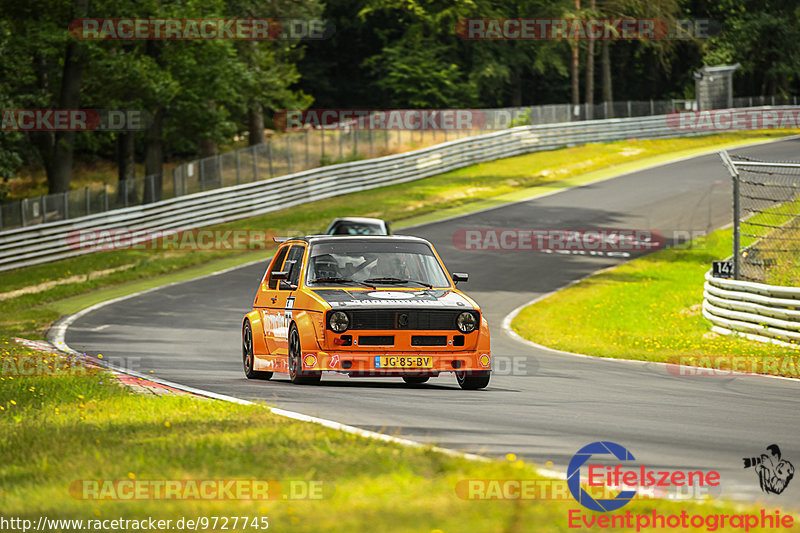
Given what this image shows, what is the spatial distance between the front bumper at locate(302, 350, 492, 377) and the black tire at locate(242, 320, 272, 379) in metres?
1.92

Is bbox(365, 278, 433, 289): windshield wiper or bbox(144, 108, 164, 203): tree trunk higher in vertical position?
bbox(144, 108, 164, 203): tree trunk

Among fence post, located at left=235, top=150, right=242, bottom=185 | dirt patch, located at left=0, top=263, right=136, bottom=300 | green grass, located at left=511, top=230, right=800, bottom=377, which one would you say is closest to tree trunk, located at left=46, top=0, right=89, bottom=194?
fence post, located at left=235, top=150, right=242, bottom=185

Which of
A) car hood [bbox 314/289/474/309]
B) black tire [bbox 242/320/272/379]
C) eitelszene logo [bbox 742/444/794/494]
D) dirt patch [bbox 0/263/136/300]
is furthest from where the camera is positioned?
dirt patch [bbox 0/263/136/300]

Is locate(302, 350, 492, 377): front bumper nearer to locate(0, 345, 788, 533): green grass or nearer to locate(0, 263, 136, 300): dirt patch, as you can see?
locate(0, 345, 788, 533): green grass

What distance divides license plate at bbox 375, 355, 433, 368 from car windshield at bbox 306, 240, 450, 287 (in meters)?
1.21

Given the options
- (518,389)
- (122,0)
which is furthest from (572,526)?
(122,0)

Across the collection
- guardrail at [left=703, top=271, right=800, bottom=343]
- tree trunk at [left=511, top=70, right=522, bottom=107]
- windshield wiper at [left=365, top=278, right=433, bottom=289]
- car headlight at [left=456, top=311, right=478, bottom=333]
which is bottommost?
guardrail at [left=703, top=271, right=800, bottom=343]

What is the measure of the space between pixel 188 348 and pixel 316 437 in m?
10.1

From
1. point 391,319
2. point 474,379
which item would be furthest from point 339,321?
point 474,379

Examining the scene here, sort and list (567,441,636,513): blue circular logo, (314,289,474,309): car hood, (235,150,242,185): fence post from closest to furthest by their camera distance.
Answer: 1. (567,441,636,513): blue circular logo
2. (314,289,474,309): car hood
3. (235,150,242,185): fence post

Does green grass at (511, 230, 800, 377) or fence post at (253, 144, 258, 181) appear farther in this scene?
fence post at (253, 144, 258, 181)

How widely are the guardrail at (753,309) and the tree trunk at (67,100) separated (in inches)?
952

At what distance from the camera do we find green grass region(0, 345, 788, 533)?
5500mm

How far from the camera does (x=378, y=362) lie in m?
11.1
